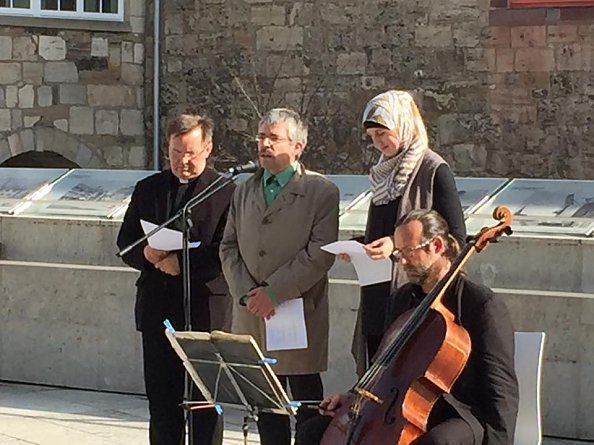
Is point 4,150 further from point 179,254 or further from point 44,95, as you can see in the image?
point 179,254

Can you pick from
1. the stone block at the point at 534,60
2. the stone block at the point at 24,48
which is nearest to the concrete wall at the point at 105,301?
the stone block at the point at 534,60

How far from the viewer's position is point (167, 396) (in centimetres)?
568

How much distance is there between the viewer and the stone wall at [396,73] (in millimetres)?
14398

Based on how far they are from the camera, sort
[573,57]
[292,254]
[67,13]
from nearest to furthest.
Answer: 1. [292,254]
2. [573,57]
3. [67,13]

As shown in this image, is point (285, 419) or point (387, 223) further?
point (285, 419)

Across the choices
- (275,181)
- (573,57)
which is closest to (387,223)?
(275,181)

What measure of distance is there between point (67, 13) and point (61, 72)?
751 millimetres

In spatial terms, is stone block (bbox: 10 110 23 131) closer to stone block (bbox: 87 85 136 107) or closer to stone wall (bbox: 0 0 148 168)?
stone wall (bbox: 0 0 148 168)

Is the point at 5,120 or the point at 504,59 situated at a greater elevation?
the point at 504,59

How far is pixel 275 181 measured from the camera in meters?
5.59

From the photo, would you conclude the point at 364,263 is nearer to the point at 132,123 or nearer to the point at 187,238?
the point at 187,238

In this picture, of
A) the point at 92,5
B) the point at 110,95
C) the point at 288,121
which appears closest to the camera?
the point at 288,121

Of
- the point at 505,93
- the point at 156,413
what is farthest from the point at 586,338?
the point at 505,93

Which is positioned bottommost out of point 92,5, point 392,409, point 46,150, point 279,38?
point 46,150
